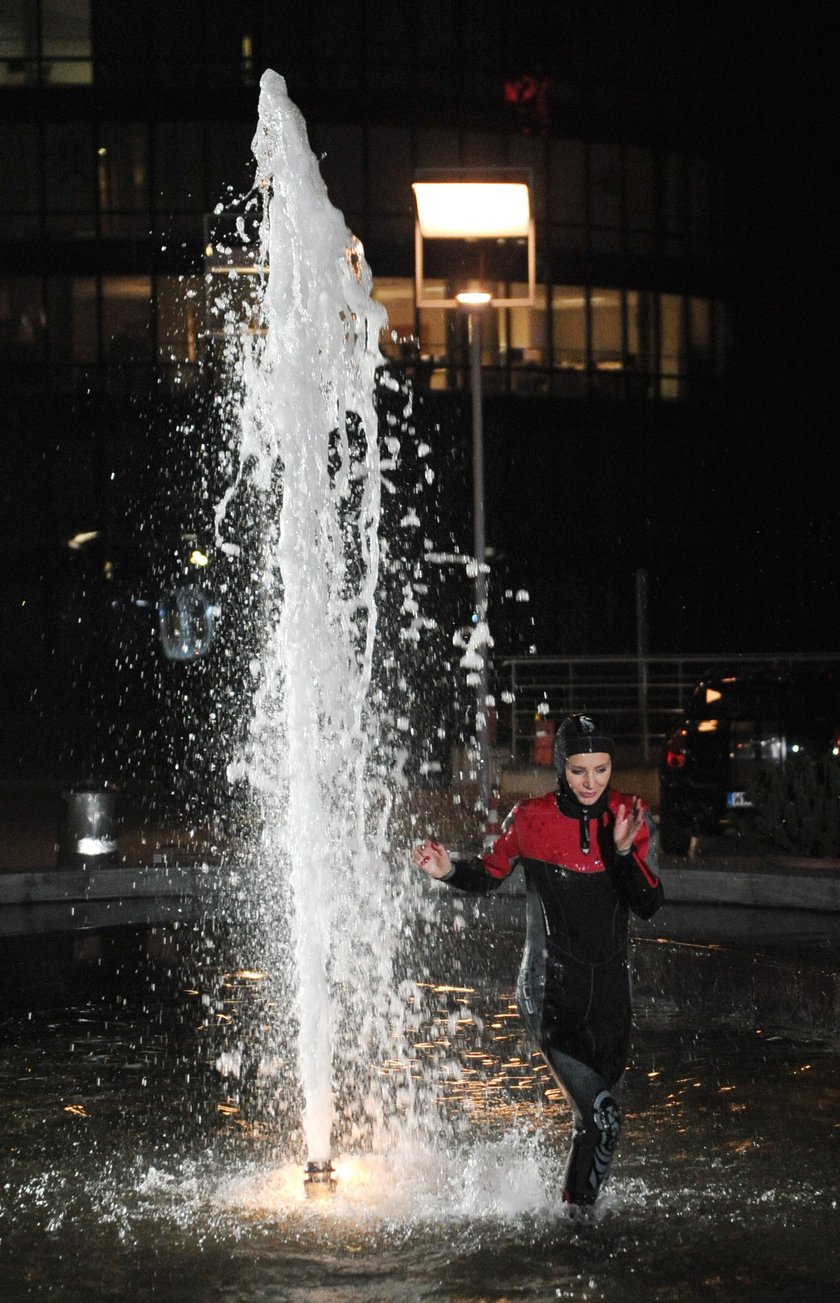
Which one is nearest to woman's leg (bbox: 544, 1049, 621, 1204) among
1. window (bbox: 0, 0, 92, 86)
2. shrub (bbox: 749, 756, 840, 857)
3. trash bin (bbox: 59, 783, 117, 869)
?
shrub (bbox: 749, 756, 840, 857)

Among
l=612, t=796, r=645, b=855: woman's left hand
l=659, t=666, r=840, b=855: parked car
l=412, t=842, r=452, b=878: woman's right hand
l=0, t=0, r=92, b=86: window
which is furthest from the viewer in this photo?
l=0, t=0, r=92, b=86: window

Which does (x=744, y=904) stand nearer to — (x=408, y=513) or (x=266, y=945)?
(x=266, y=945)

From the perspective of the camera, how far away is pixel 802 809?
13.9 metres

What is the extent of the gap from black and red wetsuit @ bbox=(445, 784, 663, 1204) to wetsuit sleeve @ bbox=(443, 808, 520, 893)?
0.09m

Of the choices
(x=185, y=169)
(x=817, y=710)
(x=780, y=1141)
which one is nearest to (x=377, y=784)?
(x=817, y=710)

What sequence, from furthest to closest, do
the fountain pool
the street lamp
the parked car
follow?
the street lamp < the parked car < the fountain pool

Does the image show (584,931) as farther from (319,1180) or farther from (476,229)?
(476,229)

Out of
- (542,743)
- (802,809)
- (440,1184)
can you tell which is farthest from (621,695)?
(440,1184)

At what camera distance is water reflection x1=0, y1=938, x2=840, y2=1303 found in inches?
207

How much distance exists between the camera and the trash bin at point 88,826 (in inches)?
577

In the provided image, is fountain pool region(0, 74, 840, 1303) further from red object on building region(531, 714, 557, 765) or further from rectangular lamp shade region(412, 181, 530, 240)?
red object on building region(531, 714, 557, 765)

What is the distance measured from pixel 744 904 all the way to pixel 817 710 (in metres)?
3.22

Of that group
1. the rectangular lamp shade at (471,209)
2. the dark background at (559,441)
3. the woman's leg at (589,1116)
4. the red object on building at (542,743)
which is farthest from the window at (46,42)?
the woman's leg at (589,1116)

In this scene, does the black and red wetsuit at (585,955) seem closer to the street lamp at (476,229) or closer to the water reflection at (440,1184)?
the water reflection at (440,1184)
